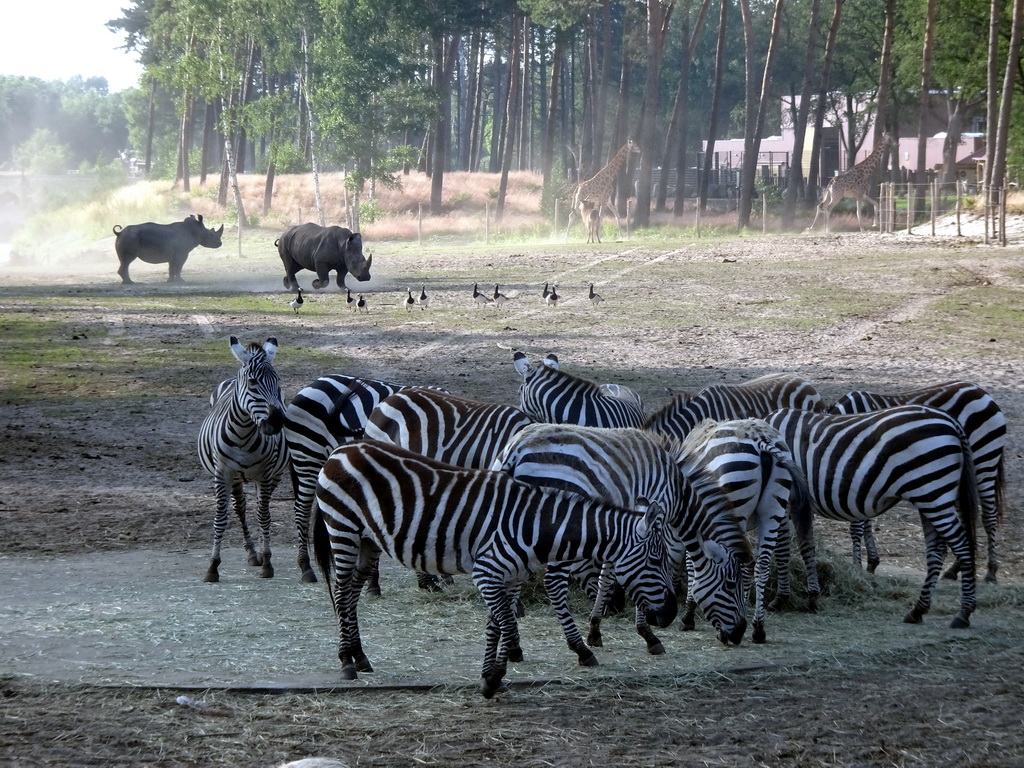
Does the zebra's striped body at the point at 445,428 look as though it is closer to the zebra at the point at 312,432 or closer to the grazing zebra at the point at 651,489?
the zebra at the point at 312,432

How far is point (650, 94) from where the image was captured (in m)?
49.2

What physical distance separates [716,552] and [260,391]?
384cm

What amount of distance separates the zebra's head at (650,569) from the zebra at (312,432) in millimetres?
3213

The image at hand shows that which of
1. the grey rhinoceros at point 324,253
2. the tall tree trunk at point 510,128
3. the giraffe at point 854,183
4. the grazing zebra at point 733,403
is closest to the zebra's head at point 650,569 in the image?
the grazing zebra at point 733,403

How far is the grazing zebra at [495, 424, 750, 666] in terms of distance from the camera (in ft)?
25.7

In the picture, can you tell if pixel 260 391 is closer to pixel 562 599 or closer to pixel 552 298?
pixel 562 599

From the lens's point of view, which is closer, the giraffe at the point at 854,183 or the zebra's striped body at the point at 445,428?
the zebra's striped body at the point at 445,428

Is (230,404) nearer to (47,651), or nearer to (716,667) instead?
(47,651)

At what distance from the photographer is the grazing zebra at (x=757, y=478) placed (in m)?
8.26

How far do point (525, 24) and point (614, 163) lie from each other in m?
26.2

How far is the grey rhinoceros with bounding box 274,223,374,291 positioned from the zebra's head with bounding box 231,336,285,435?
2147 centimetres

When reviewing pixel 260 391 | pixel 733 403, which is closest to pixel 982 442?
pixel 733 403

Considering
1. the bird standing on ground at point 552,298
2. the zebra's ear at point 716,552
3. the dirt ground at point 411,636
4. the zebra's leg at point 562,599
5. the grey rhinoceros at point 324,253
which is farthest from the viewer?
the grey rhinoceros at point 324,253

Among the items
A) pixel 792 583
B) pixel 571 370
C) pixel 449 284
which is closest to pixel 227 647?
pixel 792 583
